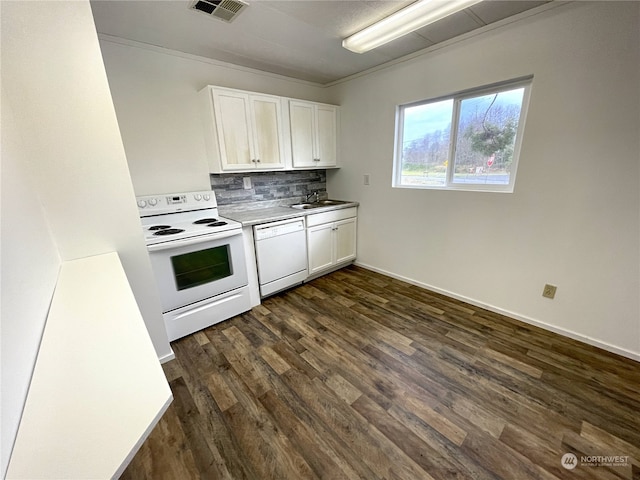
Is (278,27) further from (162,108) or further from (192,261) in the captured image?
(192,261)

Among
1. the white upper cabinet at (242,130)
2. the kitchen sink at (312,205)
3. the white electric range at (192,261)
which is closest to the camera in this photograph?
the white electric range at (192,261)

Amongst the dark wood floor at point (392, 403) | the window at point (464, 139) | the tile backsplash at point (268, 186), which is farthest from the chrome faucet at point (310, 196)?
the dark wood floor at point (392, 403)

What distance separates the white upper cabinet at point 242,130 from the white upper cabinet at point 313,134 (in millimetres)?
200

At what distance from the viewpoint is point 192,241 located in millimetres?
2016

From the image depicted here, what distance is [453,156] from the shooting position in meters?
2.49

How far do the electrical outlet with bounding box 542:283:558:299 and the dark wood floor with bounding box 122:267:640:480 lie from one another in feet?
1.02

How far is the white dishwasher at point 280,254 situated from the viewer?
8.45ft

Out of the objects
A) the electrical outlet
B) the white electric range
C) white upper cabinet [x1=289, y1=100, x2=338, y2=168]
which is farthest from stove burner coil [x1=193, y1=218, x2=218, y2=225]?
the electrical outlet

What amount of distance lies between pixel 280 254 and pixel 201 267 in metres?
0.81

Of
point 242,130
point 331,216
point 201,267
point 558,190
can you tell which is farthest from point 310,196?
point 558,190

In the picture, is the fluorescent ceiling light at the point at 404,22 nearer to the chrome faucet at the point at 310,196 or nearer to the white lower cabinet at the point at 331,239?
the white lower cabinet at the point at 331,239

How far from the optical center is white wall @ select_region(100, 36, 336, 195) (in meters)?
2.13

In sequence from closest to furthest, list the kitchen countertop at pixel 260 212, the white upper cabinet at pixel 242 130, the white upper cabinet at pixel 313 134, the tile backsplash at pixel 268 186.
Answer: the white upper cabinet at pixel 242 130 → the kitchen countertop at pixel 260 212 → the tile backsplash at pixel 268 186 → the white upper cabinet at pixel 313 134

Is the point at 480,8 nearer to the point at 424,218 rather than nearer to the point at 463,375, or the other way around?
the point at 424,218
